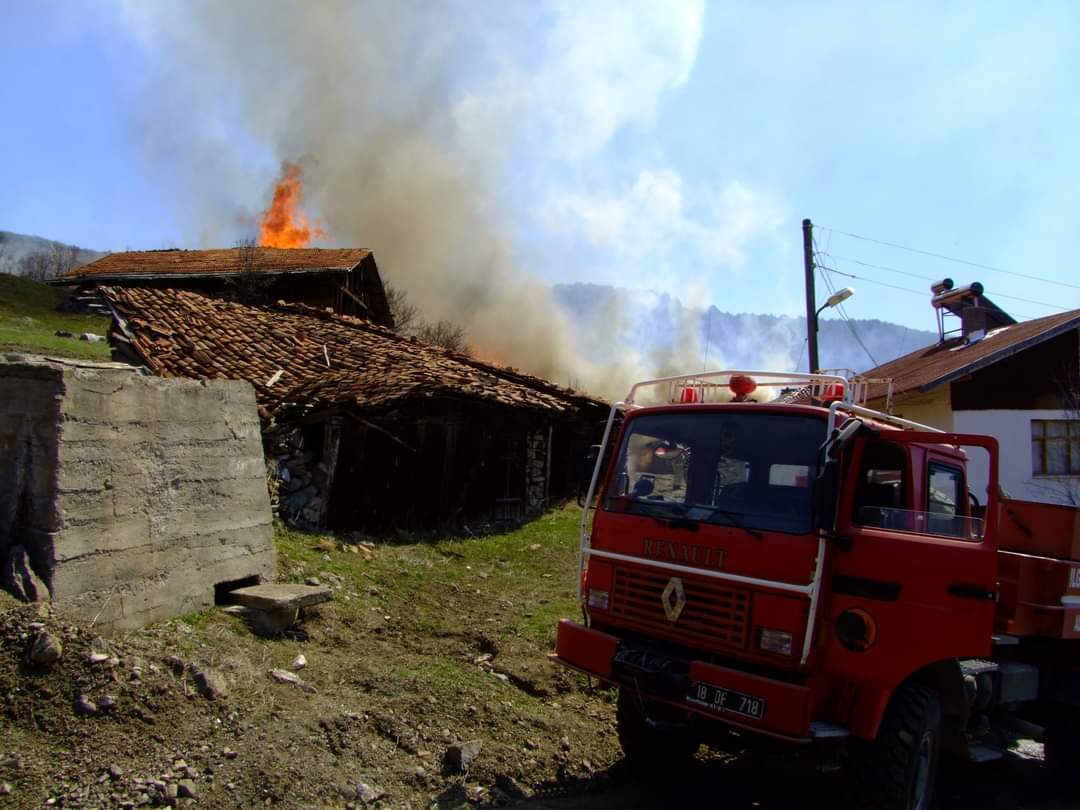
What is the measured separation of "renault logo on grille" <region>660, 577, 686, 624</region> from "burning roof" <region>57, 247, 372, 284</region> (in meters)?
22.4

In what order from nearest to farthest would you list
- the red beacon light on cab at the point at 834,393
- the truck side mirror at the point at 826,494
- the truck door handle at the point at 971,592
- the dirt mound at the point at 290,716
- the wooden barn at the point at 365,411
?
1. the truck side mirror at the point at 826,494
2. the dirt mound at the point at 290,716
3. the truck door handle at the point at 971,592
4. the red beacon light on cab at the point at 834,393
5. the wooden barn at the point at 365,411

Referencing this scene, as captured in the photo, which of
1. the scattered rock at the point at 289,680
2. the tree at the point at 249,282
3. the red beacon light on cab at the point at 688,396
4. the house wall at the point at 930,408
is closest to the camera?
the red beacon light on cab at the point at 688,396

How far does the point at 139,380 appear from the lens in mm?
5680

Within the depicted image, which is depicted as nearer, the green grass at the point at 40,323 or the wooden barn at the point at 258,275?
the green grass at the point at 40,323

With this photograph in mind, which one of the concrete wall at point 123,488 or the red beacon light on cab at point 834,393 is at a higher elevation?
the red beacon light on cab at point 834,393

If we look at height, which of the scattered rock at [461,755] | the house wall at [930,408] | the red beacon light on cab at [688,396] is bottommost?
the scattered rock at [461,755]

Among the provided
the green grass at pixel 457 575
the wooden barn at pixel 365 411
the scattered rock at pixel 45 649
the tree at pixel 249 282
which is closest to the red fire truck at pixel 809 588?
the scattered rock at pixel 45 649

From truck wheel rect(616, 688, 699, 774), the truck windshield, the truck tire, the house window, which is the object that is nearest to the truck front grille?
the truck windshield

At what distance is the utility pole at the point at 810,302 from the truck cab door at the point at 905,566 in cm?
1146

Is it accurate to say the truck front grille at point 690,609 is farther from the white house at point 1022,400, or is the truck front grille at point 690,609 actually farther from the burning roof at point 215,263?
the burning roof at point 215,263

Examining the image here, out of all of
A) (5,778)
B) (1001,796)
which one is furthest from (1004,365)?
(5,778)

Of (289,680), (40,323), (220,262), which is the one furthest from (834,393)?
(40,323)

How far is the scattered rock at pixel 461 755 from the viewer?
189 inches

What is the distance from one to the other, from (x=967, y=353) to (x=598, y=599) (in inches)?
723
